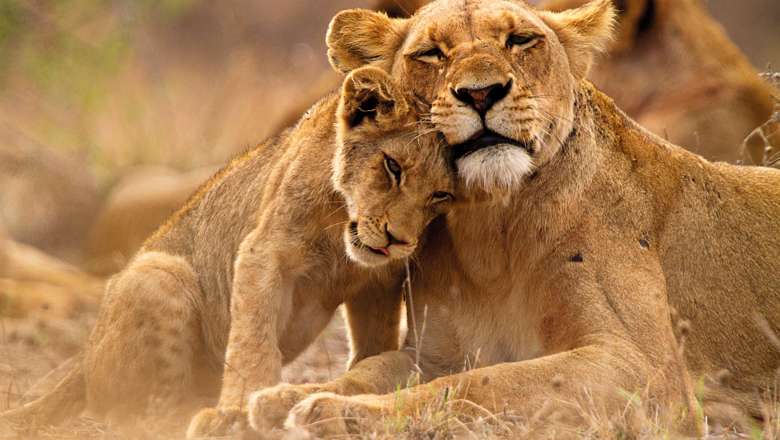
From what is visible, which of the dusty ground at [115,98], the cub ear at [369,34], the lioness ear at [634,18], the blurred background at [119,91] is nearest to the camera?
the cub ear at [369,34]

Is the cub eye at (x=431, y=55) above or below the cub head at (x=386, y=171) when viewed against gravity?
above

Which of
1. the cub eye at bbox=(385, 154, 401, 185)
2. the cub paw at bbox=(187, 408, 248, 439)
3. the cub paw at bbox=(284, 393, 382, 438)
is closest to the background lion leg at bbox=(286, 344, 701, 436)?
the cub paw at bbox=(284, 393, 382, 438)

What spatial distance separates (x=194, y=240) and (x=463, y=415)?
2.24 metres

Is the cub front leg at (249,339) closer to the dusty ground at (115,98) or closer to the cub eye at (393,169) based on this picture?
the cub eye at (393,169)

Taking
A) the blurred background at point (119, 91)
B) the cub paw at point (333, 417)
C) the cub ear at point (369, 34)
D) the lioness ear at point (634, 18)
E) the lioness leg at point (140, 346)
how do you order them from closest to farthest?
the cub paw at point (333, 417) < the cub ear at point (369, 34) < the lioness leg at point (140, 346) < the lioness ear at point (634, 18) < the blurred background at point (119, 91)

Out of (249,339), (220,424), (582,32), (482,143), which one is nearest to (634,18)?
(582,32)

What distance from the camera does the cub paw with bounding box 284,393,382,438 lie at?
4.27m

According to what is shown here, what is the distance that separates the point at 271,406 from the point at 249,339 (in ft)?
1.60

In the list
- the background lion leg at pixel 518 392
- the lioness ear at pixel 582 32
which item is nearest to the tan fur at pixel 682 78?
the lioness ear at pixel 582 32

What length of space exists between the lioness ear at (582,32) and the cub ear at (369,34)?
61cm

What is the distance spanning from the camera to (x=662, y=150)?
5.39 m

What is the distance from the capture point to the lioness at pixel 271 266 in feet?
15.2

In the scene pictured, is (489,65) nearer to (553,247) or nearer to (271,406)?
(553,247)

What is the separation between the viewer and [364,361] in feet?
17.1
